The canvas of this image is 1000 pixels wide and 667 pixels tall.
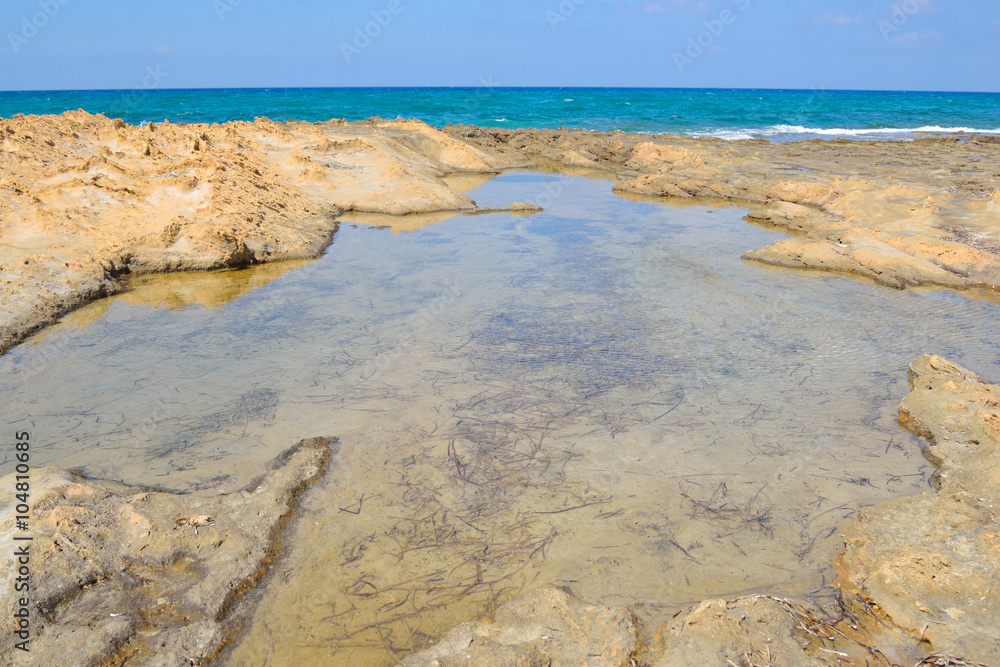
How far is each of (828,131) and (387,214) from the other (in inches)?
1321

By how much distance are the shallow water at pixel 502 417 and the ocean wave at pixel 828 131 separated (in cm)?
2691

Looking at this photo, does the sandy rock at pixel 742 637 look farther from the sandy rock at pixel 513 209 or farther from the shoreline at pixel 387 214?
the sandy rock at pixel 513 209

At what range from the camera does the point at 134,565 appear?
9.91ft

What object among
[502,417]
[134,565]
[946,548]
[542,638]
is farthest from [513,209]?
[542,638]

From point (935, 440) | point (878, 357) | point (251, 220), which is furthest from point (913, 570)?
point (251, 220)

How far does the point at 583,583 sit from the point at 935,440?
3.06 meters

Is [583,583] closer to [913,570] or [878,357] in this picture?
[913,570]

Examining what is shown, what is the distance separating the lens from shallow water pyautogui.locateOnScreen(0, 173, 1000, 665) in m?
3.21

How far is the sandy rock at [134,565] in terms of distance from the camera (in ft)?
8.57

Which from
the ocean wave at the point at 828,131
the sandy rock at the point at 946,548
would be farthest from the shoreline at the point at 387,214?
the ocean wave at the point at 828,131

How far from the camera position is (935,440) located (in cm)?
443

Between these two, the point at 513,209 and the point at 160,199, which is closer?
the point at 160,199

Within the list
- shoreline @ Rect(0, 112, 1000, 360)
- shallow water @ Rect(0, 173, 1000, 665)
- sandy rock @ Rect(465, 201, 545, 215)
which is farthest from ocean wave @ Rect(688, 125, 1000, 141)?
shallow water @ Rect(0, 173, 1000, 665)

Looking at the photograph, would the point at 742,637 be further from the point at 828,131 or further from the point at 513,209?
the point at 828,131
